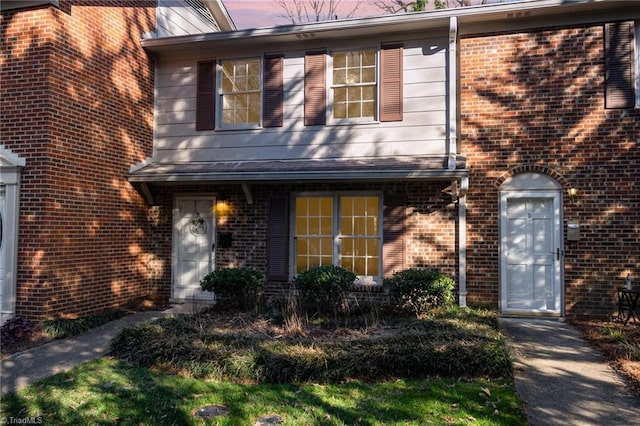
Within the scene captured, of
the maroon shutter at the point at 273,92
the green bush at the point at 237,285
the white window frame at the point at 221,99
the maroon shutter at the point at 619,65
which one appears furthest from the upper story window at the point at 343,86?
the maroon shutter at the point at 619,65

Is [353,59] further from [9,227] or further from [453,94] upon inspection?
[9,227]

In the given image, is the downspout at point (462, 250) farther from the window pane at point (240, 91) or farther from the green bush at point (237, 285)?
the window pane at point (240, 91)

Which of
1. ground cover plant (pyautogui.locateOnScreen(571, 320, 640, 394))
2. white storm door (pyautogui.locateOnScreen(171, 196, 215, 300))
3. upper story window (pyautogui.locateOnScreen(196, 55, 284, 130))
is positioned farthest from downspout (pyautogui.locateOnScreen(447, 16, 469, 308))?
white storm door (pyautogui.locateOnScreen(171, 196, 215, 300))

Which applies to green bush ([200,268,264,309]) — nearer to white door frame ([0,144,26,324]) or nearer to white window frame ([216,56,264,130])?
white door frame ([0,144,26,324])

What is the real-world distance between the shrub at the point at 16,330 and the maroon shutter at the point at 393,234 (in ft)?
18.5

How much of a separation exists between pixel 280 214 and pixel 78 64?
4307 mm

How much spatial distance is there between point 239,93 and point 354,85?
2.36 m

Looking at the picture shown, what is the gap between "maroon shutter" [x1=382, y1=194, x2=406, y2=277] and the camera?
8.02 m

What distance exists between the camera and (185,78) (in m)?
9.28

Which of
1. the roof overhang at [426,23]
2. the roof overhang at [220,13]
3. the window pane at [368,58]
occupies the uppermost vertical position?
the roof overhang at [220,13]

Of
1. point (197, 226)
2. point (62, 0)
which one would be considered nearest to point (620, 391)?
point (197, 226)

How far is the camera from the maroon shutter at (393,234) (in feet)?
26.3

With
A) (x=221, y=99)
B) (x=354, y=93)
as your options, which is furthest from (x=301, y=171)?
(x=221, y=99)

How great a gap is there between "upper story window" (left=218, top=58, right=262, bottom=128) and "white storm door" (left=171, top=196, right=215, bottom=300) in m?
1.72
